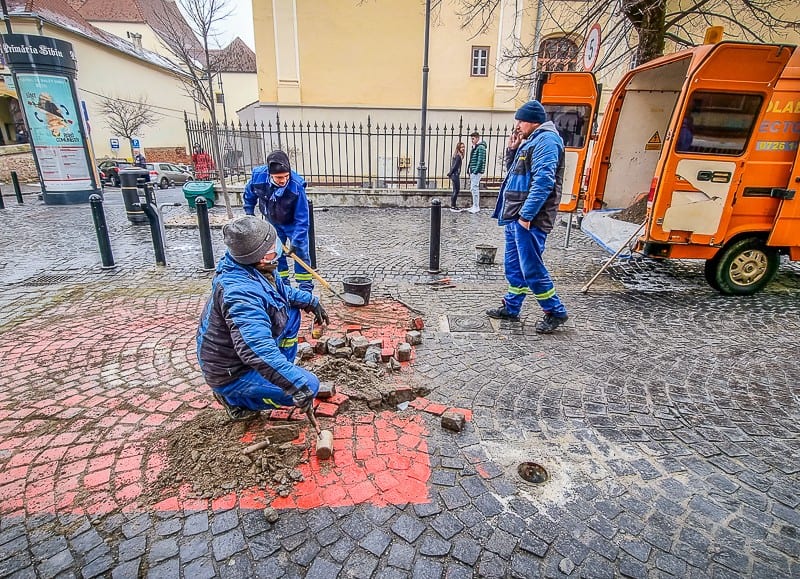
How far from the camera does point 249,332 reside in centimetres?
240

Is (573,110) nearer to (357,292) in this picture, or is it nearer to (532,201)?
(532,201)

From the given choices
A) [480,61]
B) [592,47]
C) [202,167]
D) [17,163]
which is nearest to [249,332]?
[592,47]

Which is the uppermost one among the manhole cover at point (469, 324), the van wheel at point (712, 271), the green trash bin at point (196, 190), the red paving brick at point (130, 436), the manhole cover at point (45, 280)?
the green trash bin at point (196, 190)

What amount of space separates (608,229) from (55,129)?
14.8 m

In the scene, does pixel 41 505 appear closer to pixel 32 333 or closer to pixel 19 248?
pixel 32 333

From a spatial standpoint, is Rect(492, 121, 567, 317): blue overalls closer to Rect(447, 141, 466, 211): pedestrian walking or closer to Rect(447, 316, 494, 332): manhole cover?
Rect(447, 316, 494, 332): manhole cover

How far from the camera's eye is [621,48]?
54.1ft

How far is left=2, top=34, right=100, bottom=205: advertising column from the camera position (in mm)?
12250

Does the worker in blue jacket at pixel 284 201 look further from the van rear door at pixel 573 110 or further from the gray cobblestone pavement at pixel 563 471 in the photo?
the van rear door at pixel 573 110

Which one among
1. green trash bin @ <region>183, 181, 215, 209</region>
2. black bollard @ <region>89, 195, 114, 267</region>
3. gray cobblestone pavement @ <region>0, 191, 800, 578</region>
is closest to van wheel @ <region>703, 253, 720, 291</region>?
gray cobblestone pavement @ <region>0, 191, 800, 578</region>

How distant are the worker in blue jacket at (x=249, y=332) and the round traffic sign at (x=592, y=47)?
6447 mm

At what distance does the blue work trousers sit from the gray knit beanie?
263 cm

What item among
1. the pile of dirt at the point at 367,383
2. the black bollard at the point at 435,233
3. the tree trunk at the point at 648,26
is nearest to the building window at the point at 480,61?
the tree trunk at the point at 648,26

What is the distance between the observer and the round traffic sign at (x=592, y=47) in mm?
6656
